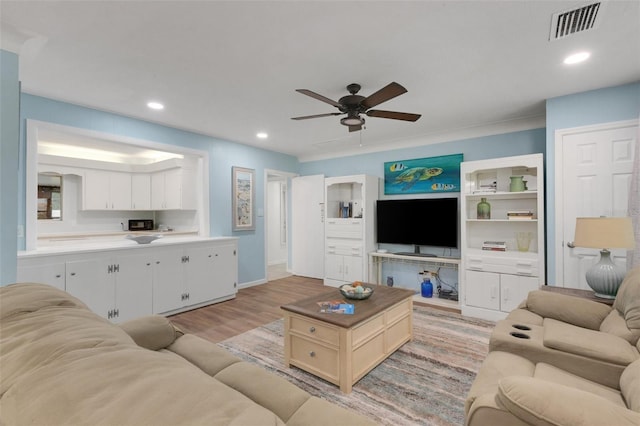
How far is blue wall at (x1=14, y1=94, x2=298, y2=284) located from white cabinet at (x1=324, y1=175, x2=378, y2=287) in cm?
125

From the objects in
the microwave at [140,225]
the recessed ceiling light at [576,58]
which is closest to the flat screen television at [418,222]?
the recessed ceiling light at [576,58]

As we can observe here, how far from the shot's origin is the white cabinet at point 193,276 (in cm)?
378

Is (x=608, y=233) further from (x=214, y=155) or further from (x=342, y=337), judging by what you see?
(x=214, y=155)

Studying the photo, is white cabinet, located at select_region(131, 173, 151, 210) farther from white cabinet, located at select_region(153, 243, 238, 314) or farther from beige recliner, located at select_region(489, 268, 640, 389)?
beige recliner, located at select_region(489, 268, 640, 389)

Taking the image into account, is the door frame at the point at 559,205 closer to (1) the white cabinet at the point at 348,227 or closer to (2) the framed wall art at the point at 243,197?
(1) the white cabinet at the point at 348,227

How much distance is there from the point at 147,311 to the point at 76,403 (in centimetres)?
353

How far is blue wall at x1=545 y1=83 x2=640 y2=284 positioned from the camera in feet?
9.61

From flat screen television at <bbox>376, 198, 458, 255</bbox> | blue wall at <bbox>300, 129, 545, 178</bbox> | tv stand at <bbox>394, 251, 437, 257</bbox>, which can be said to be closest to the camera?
blue wall at <bbox>300, 129, 545, 178</bbox>

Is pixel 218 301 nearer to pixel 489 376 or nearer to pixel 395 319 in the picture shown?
pixel 395 319

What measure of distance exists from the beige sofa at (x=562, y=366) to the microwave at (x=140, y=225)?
6.37 m

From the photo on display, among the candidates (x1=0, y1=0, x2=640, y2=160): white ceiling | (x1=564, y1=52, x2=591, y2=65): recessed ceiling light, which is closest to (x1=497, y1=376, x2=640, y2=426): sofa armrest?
(x1=0, y1=0, x2=640, y2=160): white ceiling

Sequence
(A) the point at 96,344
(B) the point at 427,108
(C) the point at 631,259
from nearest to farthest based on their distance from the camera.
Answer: (A) the point at 96,344 < (C) the point at 631,259 < (B) the point at 427,108

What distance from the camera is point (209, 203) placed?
479 cm

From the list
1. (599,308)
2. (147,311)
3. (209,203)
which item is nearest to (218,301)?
(147,311)
